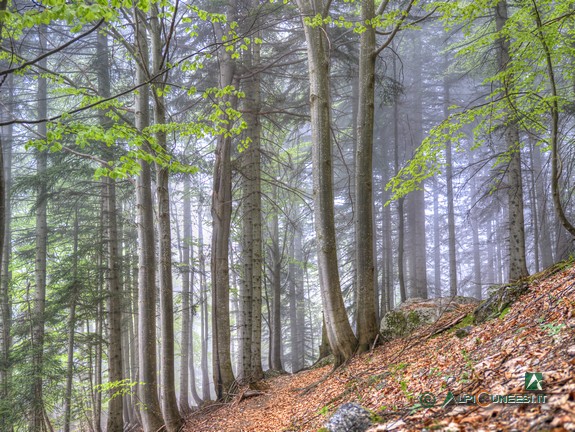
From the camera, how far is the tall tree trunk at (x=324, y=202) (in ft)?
22.5

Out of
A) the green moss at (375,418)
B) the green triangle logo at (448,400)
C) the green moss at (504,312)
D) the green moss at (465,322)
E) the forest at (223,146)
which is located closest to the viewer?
the green triangle logo at (448,400)

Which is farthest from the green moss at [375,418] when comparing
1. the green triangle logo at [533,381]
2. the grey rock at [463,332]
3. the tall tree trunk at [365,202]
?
the tall tree trunk at [365,202]

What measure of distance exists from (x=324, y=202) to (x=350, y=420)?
13.7ft

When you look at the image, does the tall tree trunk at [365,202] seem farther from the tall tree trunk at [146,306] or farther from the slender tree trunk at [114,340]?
the slender tree trunk at [114,340]

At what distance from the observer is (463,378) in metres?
3.54

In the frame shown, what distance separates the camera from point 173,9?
15.9 feet

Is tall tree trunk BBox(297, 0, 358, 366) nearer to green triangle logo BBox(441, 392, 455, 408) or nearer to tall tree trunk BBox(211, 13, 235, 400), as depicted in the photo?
tall tree trunk BBox(211, 13, 235, 400)

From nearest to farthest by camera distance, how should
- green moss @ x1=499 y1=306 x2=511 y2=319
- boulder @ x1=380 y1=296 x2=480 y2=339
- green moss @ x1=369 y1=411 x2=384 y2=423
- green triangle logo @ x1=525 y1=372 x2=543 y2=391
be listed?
green triangle logo @ x1=525 y1=372 x2=543 y2=391 < green moss @ x1=369 y1=411 x2=384 y2=423 < green moss @ x1=499 y1=306 x2=511 y2=319 < boulder @ x1=380 y1=296 x2=480 y2=339

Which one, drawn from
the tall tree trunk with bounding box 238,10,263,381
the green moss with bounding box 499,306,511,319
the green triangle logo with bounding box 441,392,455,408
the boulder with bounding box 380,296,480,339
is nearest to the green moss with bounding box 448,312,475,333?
the green moss with bounding box 499,306,511,319

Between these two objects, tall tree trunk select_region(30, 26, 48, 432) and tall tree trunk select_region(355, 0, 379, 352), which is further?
tall tree trunk select_region(30, 26, 48, 432)

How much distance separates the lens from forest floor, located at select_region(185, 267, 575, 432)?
2.57 m

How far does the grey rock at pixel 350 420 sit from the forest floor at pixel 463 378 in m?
0.17

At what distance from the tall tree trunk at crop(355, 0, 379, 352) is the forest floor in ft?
1.82

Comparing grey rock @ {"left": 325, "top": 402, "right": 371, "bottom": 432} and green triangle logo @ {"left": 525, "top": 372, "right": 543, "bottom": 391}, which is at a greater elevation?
green triangle logo @ {"left": 525, "top": 372, "right": 543, "bottom": 391}
